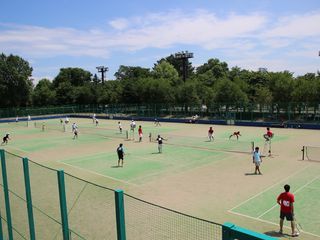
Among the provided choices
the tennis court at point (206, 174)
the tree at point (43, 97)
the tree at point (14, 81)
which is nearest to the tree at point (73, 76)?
the tree at point (43, 97)

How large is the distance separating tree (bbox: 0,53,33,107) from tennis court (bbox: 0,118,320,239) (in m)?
54.9

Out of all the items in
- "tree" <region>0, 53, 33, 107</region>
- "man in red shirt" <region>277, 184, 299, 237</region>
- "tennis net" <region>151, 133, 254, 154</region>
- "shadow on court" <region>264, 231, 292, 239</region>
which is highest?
"tree" <region>0, 53, 33, 107</region>

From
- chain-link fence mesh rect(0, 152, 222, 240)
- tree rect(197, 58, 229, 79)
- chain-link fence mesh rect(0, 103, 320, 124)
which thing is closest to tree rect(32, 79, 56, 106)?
chain-link fence mesh rect(0, 103, 320, 124)

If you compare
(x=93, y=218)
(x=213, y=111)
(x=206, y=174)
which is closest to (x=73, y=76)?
(x=213, y=111)

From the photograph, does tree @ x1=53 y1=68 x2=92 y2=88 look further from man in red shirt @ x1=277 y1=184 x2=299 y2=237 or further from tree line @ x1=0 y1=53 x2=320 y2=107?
man in red shirt @ x1=277 y1=184 x2=299 y2=237

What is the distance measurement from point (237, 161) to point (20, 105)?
83.0 metres

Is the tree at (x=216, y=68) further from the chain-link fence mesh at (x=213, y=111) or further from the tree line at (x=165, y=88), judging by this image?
the chain-link fence mesh at (x=213, y=111)

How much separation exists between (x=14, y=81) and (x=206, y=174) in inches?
2996

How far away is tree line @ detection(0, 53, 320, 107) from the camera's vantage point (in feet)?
179

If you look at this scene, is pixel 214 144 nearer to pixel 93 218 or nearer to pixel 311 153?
pixel 311 153

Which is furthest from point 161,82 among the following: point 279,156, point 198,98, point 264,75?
point 279,156

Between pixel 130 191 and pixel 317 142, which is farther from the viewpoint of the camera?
pixel 317 142

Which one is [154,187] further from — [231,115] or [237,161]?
[231,115]

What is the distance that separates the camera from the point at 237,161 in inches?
939
